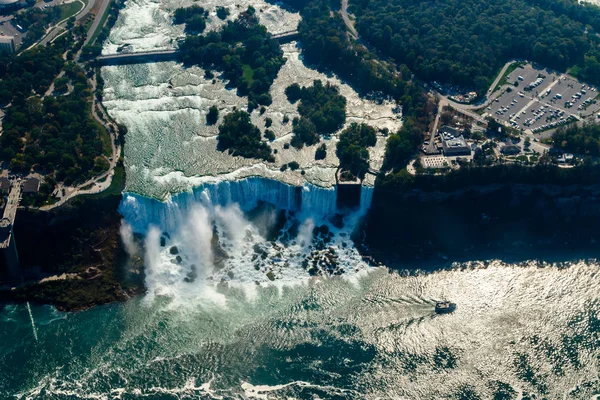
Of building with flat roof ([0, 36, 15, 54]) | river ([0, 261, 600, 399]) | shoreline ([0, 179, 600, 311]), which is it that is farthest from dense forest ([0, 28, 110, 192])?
river ([0, 261, 600, 399])

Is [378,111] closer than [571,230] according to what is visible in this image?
No

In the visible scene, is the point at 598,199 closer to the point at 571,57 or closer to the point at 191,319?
the point at 571,57

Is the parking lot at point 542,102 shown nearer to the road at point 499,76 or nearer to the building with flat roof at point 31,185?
the road at point 499,76

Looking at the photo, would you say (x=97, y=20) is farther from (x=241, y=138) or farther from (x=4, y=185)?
(x=4, y=185)

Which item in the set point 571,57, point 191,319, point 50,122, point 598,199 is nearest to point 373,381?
point 191,319

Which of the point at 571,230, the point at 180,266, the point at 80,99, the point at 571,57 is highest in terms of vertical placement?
the point at 571,57

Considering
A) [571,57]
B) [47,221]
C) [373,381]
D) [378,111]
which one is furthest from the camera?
[571,57]
